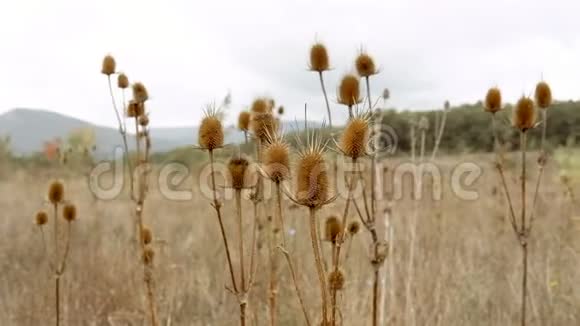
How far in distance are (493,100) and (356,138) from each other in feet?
5.52

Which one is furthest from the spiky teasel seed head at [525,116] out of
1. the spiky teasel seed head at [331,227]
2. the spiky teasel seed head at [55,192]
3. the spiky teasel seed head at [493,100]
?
the spiky teasel seed head at [55,192]

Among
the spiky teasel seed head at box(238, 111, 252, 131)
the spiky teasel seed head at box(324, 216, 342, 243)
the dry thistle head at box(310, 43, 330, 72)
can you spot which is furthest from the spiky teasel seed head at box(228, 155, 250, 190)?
the dry thistle head at box(310, 43, 330, 72)

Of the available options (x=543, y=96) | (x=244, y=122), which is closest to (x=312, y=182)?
(x=244, y=122)

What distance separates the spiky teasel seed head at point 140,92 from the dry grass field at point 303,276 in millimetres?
752

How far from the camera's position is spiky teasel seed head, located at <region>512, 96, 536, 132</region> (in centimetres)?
251

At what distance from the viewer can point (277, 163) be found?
54.6 inches

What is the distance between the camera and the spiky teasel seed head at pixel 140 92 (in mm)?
2959

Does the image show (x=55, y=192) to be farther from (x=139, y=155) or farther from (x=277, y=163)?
(x=277, y=163)

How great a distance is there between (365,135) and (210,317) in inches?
109

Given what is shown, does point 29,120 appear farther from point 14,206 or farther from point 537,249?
point 537,249

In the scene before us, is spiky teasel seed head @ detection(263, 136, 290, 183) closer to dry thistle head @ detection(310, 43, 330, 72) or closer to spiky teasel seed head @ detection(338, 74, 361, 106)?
spiky teasel seed head @ detection(338, 74, 361, 106)

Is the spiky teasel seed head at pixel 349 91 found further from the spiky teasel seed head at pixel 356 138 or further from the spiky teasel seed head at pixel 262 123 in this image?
the spiky teasel seed head at pixel 356 138

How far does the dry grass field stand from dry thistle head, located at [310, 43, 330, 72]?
0.60 m

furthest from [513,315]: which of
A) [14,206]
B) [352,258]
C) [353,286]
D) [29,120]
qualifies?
[29,120]
